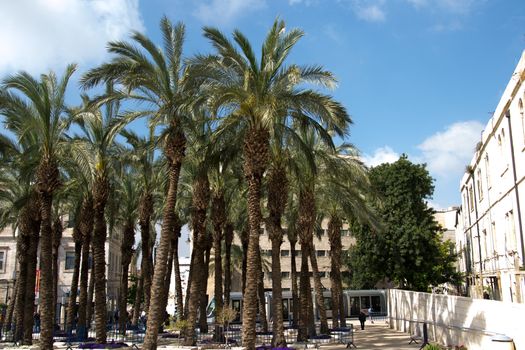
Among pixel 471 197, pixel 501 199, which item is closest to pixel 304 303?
pixel 501 199

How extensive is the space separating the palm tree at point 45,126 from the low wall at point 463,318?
14668 mm

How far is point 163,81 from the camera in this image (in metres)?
18.6

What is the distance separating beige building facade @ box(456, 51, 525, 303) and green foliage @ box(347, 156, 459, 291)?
4.45 metres

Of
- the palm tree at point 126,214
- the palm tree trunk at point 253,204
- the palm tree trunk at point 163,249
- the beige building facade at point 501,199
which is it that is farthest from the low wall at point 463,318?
the palm tree at point 126,214

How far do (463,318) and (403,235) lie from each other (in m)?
25.4

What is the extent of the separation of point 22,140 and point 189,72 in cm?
875

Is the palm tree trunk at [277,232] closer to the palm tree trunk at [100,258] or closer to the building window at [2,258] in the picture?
the palm tree trunk at [100,258]

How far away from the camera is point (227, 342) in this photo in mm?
22875

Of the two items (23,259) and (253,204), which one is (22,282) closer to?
(23,259)

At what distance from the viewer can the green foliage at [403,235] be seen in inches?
1695

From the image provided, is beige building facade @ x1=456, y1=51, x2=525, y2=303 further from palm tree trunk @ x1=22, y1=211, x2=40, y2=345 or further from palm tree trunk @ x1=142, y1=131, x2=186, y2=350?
palm tree trunk @ x1=22, y1=211, x2=40, y2=345

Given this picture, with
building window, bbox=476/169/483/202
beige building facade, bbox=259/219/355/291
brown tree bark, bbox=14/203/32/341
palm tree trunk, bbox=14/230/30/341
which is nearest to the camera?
brown tree bark, bbox=14/203/32/341

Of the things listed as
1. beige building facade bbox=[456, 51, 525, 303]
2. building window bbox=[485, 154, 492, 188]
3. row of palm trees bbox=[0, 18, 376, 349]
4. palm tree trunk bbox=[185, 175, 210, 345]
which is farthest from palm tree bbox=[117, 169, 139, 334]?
building window bbox=[485, 154, 492, 188]

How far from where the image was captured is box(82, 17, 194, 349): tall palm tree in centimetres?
1817
